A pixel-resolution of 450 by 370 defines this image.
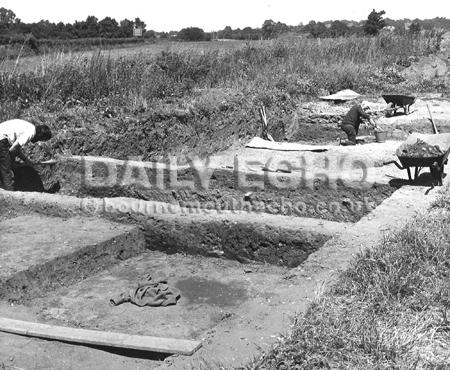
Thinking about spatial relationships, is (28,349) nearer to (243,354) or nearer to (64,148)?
(243,354)

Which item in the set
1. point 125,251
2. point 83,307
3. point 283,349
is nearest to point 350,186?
point 125,251

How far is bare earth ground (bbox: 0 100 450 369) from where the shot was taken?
3.68 metres

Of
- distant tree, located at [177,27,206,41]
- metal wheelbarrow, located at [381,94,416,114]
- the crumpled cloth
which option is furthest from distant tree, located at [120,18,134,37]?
the crumpled cloth

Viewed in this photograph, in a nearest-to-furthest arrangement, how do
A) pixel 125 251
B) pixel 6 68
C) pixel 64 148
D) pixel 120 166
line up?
pixel 125 251
pixel 120 166
pixel 64 148
pixel 6 68

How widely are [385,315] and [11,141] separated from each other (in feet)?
18.1

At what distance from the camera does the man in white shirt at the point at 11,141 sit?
7606mm

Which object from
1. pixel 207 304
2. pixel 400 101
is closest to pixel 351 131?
pixel 400 101

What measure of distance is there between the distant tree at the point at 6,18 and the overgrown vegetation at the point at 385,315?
97.1ft

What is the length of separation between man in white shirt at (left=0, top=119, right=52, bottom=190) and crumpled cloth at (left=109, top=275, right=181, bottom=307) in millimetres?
3205

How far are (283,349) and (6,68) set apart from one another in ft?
31.4

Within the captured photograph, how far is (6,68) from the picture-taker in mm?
11273

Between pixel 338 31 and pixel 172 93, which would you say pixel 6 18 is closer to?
pixel 338 31

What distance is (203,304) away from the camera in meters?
5.20

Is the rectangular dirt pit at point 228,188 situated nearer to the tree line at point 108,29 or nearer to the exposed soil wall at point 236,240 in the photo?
the exposed soil wall at point 236,240
